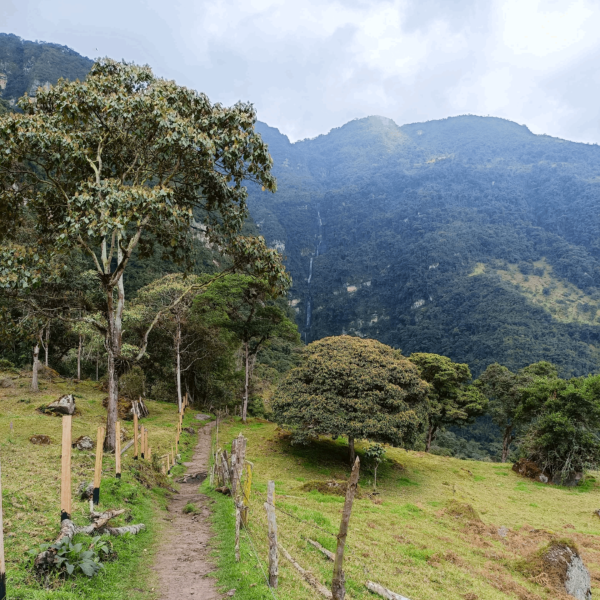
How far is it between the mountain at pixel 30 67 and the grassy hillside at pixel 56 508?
131m

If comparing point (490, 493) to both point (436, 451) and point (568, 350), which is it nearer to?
point (436, 451)

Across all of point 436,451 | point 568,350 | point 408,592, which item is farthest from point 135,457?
point 568,350

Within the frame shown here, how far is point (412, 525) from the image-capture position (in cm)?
1441

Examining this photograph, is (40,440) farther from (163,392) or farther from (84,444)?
(163,392)

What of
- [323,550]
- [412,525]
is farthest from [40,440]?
[412,525]

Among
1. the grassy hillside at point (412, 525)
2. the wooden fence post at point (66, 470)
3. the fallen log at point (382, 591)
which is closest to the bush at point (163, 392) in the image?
the grassy hillside at point (412, 525)

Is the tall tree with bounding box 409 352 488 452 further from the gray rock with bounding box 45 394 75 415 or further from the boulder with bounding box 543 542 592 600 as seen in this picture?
the gray rock with bounding box 45 394 75 415

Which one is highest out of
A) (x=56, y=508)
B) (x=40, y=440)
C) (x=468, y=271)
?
(x=468, y=271)

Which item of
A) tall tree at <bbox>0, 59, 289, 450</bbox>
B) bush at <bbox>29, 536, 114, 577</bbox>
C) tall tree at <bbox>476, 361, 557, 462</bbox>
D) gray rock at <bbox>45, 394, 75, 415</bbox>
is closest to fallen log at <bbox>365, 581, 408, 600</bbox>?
bush at <bbox>29, 536, 114, 577</bbox>

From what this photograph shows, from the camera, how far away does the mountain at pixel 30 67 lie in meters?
116

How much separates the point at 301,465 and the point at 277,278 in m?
14.0

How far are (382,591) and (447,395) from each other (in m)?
35.9

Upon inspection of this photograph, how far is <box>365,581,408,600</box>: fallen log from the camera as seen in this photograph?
7715mm

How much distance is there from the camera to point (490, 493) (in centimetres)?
2388
